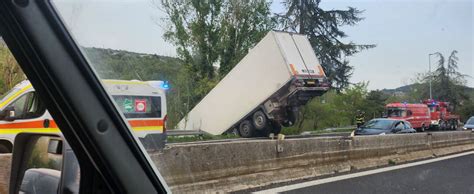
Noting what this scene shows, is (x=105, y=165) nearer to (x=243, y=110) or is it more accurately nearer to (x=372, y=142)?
(x=243, y=110)

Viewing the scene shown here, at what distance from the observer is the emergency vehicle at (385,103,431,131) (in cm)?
3231

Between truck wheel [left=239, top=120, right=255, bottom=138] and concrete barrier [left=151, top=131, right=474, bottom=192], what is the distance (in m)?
0.45

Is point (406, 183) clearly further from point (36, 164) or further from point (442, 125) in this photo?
point (442, 125)

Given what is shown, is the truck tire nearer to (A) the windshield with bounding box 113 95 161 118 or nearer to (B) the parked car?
(B) the parked car

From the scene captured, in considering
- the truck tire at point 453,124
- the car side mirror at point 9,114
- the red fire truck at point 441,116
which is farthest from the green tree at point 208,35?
the truck tire at point 453,124

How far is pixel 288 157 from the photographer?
8.44 metres

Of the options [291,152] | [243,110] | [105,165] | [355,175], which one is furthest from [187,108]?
[355,175]

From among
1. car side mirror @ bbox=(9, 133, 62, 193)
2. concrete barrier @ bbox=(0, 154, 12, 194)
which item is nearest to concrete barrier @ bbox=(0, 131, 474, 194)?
concrete barrier @ bbox=(0, 154, 12, 194)

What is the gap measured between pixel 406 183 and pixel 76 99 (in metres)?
7.29

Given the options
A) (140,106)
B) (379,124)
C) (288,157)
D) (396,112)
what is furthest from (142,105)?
(396,112)

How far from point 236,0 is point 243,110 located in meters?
1.50

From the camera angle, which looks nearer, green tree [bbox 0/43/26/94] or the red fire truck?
green tree [bbox 0/43/26/94]

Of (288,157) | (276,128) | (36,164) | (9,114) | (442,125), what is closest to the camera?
(36,164)

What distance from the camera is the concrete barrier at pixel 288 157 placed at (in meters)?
6.38
